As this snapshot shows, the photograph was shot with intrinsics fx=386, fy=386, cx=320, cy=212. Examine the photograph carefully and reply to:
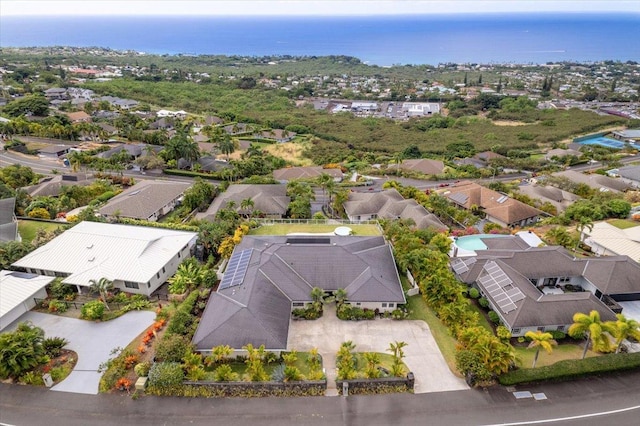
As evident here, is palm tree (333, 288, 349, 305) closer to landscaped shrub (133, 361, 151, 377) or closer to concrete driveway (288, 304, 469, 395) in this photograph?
concrete driveway (288, 304, 469, 395)

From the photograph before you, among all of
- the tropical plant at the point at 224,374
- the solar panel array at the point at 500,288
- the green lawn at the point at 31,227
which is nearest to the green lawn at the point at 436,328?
the solar panel array at the point at 500,288

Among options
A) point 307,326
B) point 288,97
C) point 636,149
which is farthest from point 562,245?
point 288,97

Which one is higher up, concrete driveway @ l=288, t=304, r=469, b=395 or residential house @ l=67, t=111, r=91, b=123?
residential house @ l=67, t=111, r=91, b=123

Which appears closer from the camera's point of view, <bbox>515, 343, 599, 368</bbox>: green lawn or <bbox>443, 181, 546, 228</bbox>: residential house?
<bbox>515, 343, 599, 368</bbox>: green lawn

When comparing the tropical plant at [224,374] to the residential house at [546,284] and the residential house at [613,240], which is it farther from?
the residential house at [613,240]

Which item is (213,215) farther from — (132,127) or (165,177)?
(132,127)

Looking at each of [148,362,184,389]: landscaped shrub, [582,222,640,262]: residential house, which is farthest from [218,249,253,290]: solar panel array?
[582,222,640,262]: residential house

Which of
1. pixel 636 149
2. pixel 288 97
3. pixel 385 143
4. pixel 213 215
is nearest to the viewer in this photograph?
pixel 213 215
